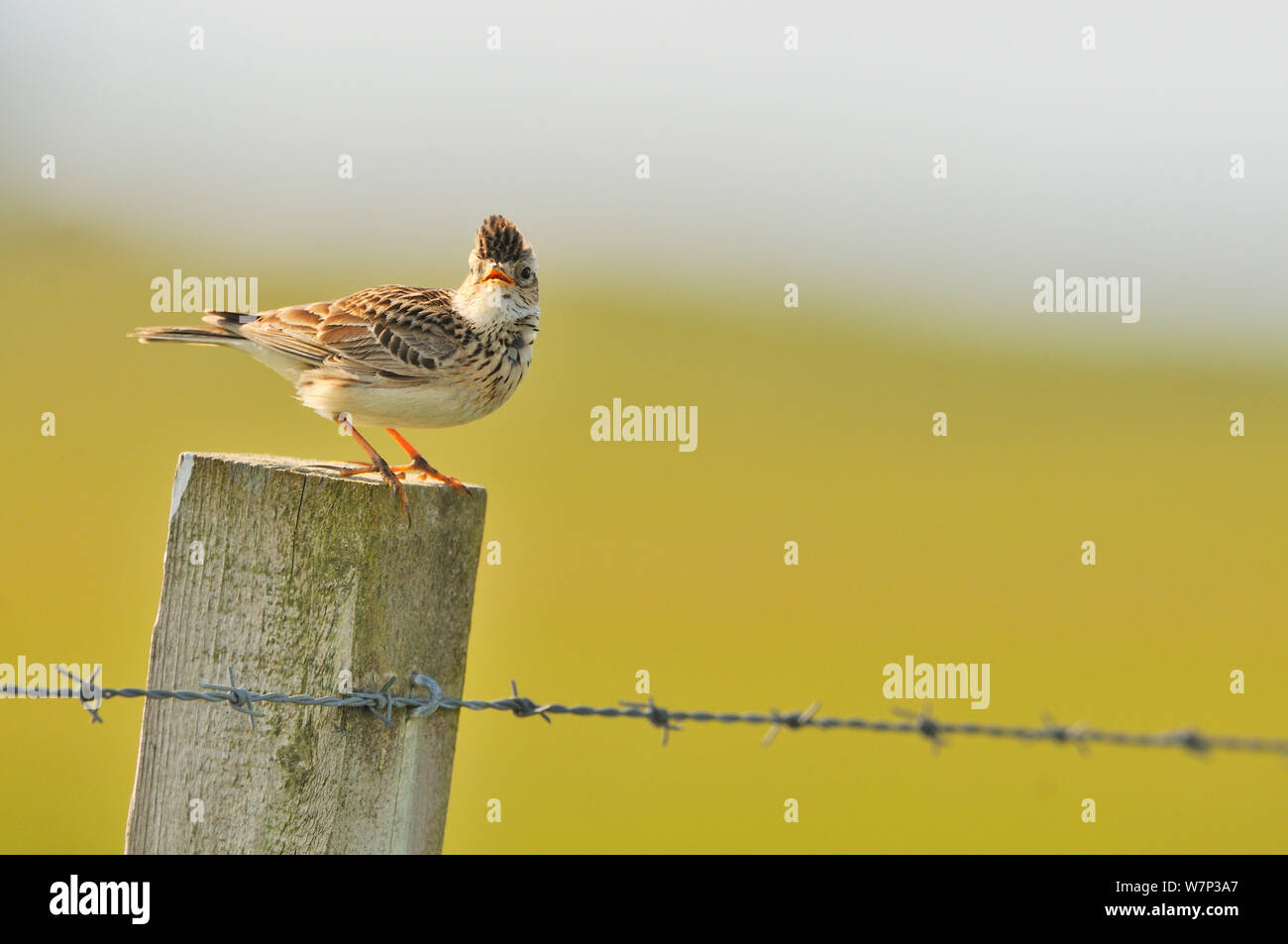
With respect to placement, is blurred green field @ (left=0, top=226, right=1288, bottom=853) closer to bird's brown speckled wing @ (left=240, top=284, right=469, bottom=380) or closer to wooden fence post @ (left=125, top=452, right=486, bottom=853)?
wooden fence post @ (left=125, top=452, right=486, bottom=853)

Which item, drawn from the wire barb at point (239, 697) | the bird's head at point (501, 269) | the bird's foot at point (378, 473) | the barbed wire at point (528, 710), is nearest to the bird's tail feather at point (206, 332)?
the bird's head at point (501, 269)

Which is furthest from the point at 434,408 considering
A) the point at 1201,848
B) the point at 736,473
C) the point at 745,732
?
the point at 736,473

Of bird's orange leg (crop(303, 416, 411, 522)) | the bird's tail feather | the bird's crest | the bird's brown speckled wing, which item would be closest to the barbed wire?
bird's orange leg (crop(303, 416, 411, 522))

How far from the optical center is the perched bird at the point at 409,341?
7.09 metres

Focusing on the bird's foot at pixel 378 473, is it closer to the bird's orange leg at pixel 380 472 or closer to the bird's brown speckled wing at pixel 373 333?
the bird's orange leg at pixel 380 472

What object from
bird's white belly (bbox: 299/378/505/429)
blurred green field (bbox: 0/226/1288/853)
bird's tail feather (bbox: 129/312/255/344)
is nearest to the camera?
bird's white belly (bbox: 299/378/505/429)

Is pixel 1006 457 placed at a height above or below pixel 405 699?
above

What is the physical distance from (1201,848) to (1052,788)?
2042mm

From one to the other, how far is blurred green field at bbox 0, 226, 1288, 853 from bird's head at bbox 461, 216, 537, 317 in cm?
360

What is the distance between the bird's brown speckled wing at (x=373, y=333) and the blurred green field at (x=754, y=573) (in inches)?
123

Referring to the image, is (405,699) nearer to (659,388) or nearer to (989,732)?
(989,732)

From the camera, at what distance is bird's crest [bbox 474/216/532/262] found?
7.68 metres

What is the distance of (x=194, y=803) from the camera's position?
4.20m

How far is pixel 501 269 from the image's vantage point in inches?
299
